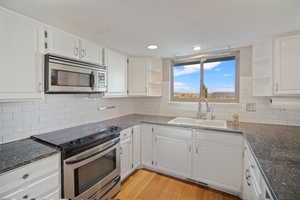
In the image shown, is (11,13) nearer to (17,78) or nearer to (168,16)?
(17,78)

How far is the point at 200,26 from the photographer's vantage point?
1.48 metres

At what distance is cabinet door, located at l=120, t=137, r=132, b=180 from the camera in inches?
78.7

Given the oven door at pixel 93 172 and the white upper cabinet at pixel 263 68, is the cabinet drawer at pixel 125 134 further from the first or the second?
the white upper cabinet at pixel 263 68

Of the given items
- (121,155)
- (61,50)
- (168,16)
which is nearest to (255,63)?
(168,16)

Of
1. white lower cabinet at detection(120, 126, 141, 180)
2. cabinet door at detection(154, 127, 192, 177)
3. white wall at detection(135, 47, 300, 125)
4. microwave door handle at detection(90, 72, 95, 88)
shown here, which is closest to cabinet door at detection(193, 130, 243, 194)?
cabinet door at detection(154, 127, 192, 177)

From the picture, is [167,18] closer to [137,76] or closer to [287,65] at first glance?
[137,76]

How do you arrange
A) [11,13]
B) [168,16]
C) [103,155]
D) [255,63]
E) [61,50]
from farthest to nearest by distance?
[255,63], [103,155], [61,50], [168,16], [11,13]

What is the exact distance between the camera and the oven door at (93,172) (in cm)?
128

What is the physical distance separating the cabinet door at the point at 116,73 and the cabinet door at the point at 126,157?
79 cm

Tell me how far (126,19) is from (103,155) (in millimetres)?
1499

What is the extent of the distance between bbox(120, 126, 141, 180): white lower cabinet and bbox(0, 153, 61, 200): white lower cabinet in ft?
2.93

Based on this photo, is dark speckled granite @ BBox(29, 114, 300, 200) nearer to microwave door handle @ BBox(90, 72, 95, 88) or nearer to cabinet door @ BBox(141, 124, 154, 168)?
microwave door handle @ BBox(90, 72, 95, 88)

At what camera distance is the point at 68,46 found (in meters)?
1.55

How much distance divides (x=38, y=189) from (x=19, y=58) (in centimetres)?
109
